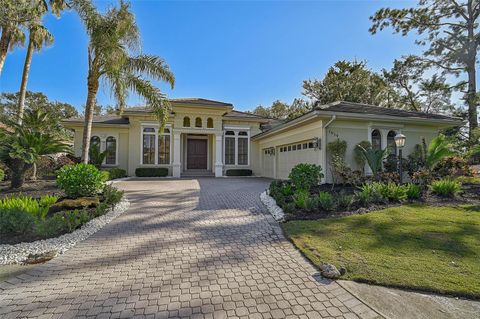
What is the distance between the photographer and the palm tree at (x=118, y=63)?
864 cm

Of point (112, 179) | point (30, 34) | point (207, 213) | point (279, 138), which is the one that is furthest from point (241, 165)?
point (30, 34)

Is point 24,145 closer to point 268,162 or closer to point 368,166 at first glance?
point 268,162

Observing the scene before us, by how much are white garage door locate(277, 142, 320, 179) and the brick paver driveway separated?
672 centimetres

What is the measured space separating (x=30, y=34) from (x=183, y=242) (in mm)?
16430

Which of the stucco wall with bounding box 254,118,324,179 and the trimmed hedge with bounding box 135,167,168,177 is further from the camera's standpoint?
the trimmed hedge with bounding box 135,167,168,177

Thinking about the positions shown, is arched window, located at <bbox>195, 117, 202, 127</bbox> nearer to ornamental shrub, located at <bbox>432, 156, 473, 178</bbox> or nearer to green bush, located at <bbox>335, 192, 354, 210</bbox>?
green bush, located at <bbox>335, 192, 354, 210</bbox>

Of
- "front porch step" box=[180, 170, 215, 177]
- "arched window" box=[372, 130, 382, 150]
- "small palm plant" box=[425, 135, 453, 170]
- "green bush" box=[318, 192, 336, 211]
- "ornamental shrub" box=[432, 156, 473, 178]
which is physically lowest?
"green bush" box=[318, 192, 336, 211]

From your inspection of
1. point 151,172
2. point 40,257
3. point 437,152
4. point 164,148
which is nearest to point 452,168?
point 437,152

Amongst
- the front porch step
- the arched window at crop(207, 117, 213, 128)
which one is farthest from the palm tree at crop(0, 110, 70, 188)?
the arched window at crop(207, 117, 213, 128)

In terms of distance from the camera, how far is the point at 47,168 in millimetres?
11797

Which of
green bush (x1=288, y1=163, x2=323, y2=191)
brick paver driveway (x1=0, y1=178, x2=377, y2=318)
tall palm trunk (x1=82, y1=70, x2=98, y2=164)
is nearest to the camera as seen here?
brick paver driveway (x1=0, y1=178, x2=377, y2=318)

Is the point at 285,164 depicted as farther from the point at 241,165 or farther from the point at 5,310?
the point at 5,310

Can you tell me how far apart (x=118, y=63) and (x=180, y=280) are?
28.4ft

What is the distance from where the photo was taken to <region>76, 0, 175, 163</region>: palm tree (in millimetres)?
8641
